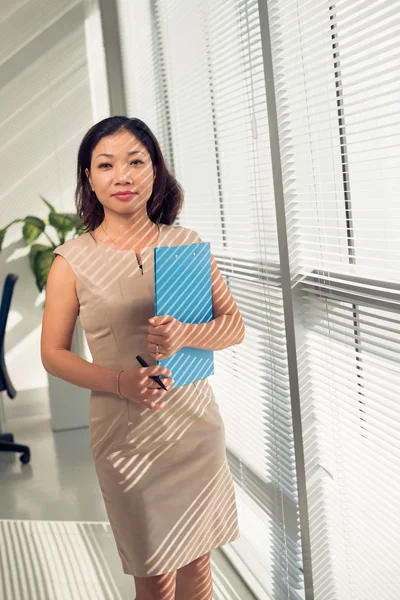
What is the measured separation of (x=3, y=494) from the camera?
13.1 ft

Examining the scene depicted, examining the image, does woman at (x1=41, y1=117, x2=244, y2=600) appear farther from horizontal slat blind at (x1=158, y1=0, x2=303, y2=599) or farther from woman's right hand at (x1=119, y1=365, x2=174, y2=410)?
horizontal slat blind at (x1=158, y1=0, x2=303, y2=599)

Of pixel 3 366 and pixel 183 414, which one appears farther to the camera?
pixel 3 366

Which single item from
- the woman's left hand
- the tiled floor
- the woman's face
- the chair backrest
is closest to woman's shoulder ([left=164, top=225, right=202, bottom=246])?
the woman's face

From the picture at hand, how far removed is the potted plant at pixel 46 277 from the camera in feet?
16.6

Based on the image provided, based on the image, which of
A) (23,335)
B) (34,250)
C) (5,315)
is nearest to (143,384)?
(5,315)

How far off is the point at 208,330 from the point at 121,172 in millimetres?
430

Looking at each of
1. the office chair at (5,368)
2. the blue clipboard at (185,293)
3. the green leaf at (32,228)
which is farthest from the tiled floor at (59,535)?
the green leaf at (32,228)

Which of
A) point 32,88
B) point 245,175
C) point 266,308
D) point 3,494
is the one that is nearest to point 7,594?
point 3,494

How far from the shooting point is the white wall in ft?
17.2

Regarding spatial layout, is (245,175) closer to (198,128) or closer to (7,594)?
(198,128)

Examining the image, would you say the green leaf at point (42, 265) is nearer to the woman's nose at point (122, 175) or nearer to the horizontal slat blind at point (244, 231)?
the horizontal slat blind at point (244, 231)

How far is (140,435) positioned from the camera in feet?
6.07

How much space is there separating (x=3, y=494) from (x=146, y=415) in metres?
2.45

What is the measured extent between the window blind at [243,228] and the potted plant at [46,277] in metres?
1.87
